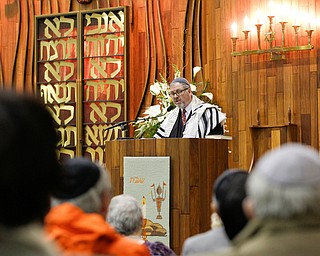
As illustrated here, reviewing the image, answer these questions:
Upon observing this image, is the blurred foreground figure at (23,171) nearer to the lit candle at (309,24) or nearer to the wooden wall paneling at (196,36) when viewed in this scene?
the lit candle at (309,24)

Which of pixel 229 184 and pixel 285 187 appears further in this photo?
pixel 229 184

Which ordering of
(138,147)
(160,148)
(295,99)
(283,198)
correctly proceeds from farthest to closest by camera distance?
1. (295,99)
2. (138,147)
3. (160,148)
4. (283,198)

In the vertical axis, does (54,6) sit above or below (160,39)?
above

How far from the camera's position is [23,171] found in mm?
1324


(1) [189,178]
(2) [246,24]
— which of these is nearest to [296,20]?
(2) [246,24]

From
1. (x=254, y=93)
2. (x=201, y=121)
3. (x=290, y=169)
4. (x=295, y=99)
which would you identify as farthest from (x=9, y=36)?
(x=290, y=169)

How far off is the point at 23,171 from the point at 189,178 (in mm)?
5465

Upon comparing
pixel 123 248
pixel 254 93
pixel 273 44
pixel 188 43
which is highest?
pixel 188 43

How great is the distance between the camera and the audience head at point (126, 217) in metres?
Result: 3.37

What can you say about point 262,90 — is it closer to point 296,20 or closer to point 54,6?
point 296,20

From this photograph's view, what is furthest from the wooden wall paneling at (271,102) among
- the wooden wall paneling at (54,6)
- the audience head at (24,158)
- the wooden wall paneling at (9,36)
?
the audience head at (24,158)

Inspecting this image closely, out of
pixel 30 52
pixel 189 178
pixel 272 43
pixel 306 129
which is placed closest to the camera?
pixel 189 178

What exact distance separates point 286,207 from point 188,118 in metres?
5.98

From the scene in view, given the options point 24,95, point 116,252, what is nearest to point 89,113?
point 116,252
